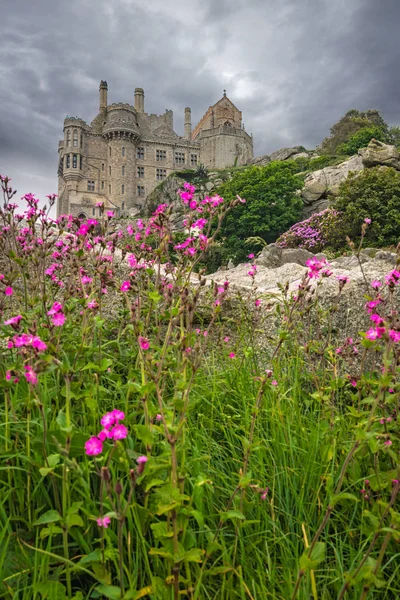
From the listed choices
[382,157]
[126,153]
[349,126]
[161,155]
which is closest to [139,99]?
[161,155]

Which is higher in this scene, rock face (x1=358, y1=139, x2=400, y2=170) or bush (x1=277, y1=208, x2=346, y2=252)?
rock face (x1=358, y1=139, x2=400, y2=170)

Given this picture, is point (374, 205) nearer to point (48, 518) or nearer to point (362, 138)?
point (48, 518)

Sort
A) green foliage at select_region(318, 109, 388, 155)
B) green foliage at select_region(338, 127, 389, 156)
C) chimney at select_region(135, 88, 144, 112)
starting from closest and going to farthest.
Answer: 1. green foliage at select_region(338, 127, 389, 156)
2. green foliage at select_region(318, 109, 388, 155)
3. chimney at select_region(135, 88, 144, 112)

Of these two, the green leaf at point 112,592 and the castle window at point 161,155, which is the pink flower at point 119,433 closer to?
the green leaf at point 112,592

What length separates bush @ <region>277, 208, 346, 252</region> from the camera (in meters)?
19.6

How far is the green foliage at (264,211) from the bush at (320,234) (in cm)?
504

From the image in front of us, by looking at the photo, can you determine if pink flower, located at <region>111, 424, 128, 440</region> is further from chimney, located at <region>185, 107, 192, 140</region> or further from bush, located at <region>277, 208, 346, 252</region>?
chimney, located at <region>185, 107, 192, 140</region>

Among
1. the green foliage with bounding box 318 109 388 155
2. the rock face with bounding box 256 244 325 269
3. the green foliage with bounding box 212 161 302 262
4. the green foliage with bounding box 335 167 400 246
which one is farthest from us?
the green foliage with bounding box 318 109 388 155

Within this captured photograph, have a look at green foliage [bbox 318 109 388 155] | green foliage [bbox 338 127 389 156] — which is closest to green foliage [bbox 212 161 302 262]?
green foliage [bbox 338 127 389 156]

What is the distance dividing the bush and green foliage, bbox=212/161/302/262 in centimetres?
504

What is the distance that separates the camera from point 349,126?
52.8m

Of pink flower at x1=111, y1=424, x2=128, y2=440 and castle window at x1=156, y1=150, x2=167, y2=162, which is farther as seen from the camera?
castle window at x1=156, y1=150, x2=167, y2=162

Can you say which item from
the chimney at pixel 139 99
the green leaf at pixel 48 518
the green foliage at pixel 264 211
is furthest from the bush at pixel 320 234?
the chimney at pixel 139 99

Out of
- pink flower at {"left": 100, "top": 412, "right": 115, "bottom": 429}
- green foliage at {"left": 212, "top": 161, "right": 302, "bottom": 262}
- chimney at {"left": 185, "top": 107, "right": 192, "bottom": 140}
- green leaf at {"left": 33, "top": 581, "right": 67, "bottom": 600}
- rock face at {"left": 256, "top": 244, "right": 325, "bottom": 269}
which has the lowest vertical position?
green leaf at {"left": 33, "top": 581, "right": 67, "bottom": 600}
